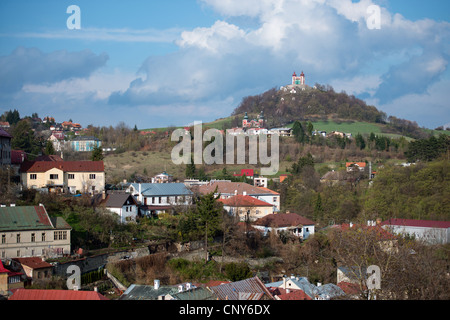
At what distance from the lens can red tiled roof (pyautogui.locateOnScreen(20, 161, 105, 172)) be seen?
102ft

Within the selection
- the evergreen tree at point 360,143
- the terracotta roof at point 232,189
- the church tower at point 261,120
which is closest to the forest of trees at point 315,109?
the church tower at point 261,120

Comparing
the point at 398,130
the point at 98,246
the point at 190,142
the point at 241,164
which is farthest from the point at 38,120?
the point at 98,246

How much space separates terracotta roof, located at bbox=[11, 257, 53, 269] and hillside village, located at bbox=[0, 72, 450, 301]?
0.04 metres

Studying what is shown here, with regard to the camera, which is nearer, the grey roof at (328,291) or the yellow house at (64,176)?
the grey roof at (328,291)

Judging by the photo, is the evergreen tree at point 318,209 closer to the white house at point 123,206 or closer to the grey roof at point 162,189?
the grey roof at point 162,189

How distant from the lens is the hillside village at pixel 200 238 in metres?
16.9

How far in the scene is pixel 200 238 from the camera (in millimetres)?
27516

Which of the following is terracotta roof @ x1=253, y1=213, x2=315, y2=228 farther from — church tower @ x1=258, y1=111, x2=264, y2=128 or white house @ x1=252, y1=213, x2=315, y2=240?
church tower @ x1=258, y1=111, x2=264, y2=128

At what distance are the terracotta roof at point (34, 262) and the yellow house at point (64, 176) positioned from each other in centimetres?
970

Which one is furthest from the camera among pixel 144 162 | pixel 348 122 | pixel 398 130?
pixel 348 122

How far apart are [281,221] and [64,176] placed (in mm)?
13063

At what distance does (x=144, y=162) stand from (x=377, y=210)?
2676 cm
